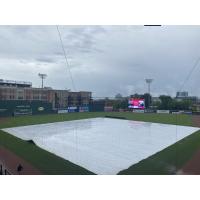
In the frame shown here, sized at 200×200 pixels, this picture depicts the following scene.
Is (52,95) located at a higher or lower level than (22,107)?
higher

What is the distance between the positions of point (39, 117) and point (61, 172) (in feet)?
43.5

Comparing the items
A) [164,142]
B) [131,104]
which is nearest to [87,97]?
[131,104]

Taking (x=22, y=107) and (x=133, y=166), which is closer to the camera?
(x=133, y=166)

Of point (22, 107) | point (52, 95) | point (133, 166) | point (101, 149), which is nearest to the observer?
point (133, 166)

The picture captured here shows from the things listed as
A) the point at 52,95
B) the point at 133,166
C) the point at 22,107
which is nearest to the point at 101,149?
the point at 133,166

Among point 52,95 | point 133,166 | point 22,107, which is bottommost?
point 133,166

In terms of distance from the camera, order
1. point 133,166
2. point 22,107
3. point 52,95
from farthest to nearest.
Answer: point 52,95
point 22,107
point 133,166

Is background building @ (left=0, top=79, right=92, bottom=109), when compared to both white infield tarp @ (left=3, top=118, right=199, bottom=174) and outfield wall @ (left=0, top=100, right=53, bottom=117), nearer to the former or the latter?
outfield wall @ (left=0, top=100, right=53, bottom=117)

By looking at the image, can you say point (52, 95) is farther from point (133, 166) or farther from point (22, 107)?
point (133, 166)

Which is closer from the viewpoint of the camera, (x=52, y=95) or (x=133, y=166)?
(x=133, y=166)

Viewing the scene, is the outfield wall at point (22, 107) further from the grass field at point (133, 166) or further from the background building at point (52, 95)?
the grass field at point (133, 166)

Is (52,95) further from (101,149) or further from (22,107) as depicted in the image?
(101,149)

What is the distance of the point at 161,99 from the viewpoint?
17250 mm
